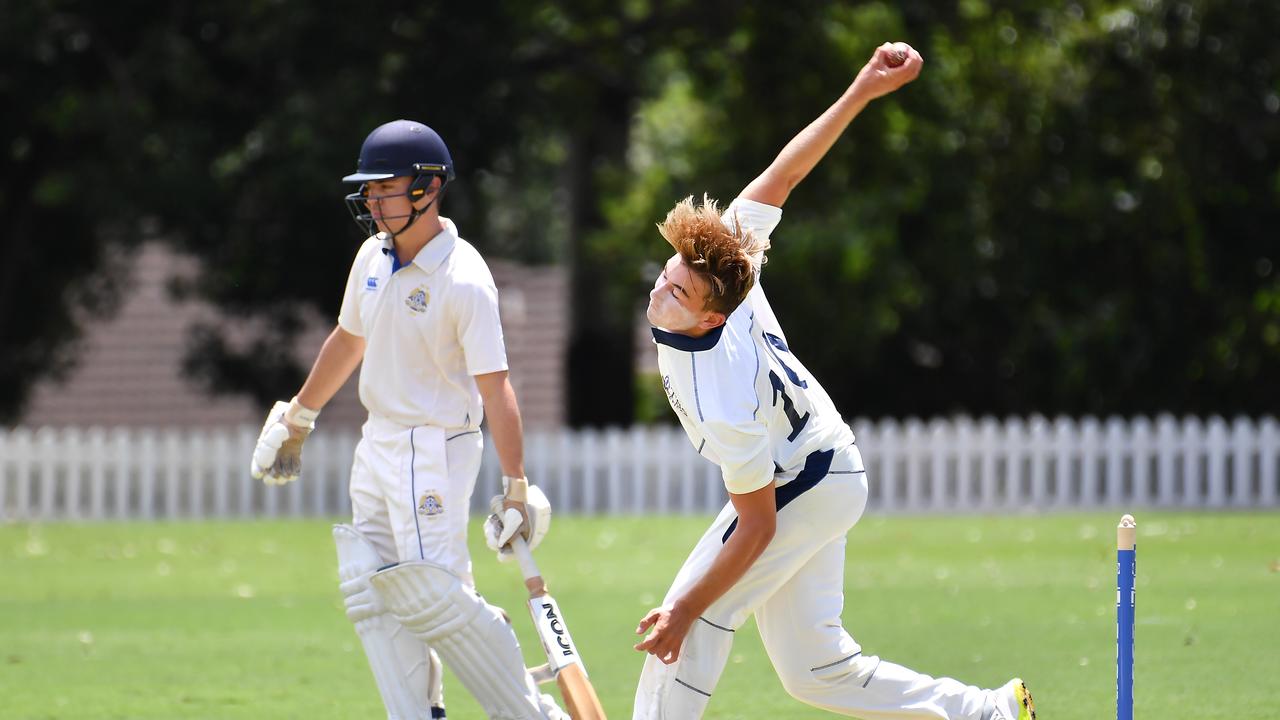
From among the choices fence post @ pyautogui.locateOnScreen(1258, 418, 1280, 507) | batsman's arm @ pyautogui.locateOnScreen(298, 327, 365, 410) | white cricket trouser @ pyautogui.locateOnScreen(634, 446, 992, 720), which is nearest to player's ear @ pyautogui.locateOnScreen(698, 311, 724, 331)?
white cricket trouser @ pyautogui.locateOnScreen(634, 446, 992, 720)

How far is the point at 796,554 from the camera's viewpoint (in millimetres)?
4734

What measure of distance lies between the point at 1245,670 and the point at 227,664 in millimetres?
4449

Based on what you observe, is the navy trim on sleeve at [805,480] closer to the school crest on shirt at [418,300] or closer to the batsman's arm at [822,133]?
the batsman's arm at [822,133]

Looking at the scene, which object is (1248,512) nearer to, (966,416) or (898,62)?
(966,416)

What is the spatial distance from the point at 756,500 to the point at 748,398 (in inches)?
10.7

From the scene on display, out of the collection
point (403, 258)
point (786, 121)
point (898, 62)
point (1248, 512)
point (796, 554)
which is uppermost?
point (786, 121)

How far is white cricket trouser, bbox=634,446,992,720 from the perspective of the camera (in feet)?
15.3

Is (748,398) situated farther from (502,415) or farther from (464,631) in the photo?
(464,631)

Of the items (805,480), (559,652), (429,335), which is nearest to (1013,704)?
(805,480)

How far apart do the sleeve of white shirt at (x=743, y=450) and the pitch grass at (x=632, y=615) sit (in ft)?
7.26

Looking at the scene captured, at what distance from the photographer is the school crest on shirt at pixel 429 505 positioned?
5.50 m

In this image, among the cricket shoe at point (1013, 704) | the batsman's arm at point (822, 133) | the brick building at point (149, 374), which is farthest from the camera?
the brick building at point (149, 374)

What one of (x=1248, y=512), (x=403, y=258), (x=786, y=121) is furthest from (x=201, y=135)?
(x=403, y=258)

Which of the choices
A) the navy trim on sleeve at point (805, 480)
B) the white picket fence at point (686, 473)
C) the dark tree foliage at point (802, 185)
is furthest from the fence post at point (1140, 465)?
the navy trim on sleeve at point (805, 480)
